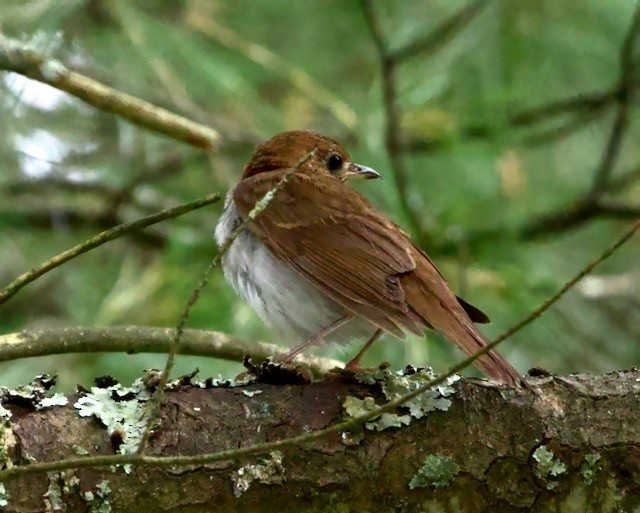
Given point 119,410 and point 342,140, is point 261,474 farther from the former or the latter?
point 342,140

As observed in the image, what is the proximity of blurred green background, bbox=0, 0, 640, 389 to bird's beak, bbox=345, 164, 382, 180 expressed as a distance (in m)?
0.20

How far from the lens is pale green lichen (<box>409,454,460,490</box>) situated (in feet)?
9.08

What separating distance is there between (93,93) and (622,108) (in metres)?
2.91

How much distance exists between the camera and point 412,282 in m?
3.89

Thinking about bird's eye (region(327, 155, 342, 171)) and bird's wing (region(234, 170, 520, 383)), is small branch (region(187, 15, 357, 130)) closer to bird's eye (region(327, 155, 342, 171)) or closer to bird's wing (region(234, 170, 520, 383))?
bird's eye (region(327, 155, 342, 171))

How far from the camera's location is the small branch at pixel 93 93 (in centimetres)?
377

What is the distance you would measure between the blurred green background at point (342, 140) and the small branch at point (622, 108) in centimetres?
2

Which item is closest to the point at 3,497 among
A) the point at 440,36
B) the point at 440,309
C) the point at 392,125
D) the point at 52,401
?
the point at 52,401

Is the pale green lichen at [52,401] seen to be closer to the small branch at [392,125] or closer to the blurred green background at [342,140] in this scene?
the blurred green background at [342,140]

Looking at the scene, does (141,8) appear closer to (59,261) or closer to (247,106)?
(247,106)

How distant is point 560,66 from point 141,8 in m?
2.66

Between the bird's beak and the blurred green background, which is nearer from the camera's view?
the bird's beak

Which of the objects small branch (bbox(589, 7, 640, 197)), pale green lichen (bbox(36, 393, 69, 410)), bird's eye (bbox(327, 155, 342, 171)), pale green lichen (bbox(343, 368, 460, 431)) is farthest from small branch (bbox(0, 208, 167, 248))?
pale green lichen (bbox(36, 393, 69, 410))

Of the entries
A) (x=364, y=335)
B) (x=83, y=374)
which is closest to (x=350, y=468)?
(x=364, y=335)
